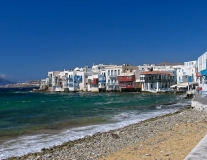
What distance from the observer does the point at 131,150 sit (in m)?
10.4

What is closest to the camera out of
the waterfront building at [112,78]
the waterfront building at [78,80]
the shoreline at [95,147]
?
the shoreline at [95,147]

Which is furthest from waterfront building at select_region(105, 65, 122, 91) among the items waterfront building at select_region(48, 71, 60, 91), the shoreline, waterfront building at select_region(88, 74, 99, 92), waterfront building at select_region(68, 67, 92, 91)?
the shoreline

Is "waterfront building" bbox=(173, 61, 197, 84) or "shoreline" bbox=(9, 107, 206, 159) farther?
"waterfront building" bbox=(173, 61, 197, 84)

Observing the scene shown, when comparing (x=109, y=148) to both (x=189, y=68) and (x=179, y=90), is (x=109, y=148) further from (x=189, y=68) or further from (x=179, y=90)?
(x=189, y=68)

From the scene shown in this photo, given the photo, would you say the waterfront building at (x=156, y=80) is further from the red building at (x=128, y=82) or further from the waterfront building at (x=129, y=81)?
the red building at (x=128, y=82)

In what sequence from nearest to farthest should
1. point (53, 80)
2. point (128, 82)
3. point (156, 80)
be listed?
1. point (156, 80)
2. point (128, 82)
3. point (53, 80)

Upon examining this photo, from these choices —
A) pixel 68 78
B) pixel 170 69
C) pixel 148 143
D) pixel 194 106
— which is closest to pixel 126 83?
pixel 170 69

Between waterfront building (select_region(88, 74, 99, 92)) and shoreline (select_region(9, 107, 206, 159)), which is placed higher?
waterfront building (select_region(88, 74, 99, 92))

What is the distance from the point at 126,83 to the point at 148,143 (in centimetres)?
6710

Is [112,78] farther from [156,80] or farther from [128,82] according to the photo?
[156,80]

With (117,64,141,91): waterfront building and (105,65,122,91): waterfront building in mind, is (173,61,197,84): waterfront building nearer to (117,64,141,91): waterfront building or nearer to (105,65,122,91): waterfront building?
(117,64,141,91): waterfront building

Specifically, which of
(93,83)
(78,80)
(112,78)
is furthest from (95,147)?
(78,80)

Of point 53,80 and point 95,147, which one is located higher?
point 53,80

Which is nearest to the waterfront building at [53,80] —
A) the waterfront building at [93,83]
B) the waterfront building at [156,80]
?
the waterfront building at [93,83]
